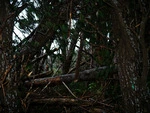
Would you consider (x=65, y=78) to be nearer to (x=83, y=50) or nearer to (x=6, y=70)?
(x=83, y=50)

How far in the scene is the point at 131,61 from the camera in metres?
2.71

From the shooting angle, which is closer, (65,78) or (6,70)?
(6,70)

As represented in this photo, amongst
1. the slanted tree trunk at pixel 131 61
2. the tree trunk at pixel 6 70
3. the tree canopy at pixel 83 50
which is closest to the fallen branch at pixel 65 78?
the tree canopy at pixel 83 50

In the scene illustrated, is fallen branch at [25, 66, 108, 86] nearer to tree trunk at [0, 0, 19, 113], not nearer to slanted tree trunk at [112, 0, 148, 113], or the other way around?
tree trunk at [0, 0, 19, 113]

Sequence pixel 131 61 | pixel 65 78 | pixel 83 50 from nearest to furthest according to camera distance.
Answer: pixel 131 61 < pixel 83 50 < pixel 65 78

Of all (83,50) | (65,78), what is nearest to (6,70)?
(65,78)

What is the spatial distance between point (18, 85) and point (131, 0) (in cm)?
275

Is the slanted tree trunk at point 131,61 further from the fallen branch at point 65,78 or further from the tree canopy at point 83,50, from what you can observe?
the fallen branch at point 65,78

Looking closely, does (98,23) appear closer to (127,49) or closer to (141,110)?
(127,49)

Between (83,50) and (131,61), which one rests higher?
(83,50)

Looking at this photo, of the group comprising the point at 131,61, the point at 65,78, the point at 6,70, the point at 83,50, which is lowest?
the point at 65,78

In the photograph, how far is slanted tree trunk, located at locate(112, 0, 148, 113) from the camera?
2637 millimetres

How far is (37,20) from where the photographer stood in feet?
13.8

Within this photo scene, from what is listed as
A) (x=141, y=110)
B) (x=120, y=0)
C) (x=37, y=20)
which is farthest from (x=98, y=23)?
(x=141, y=110)
